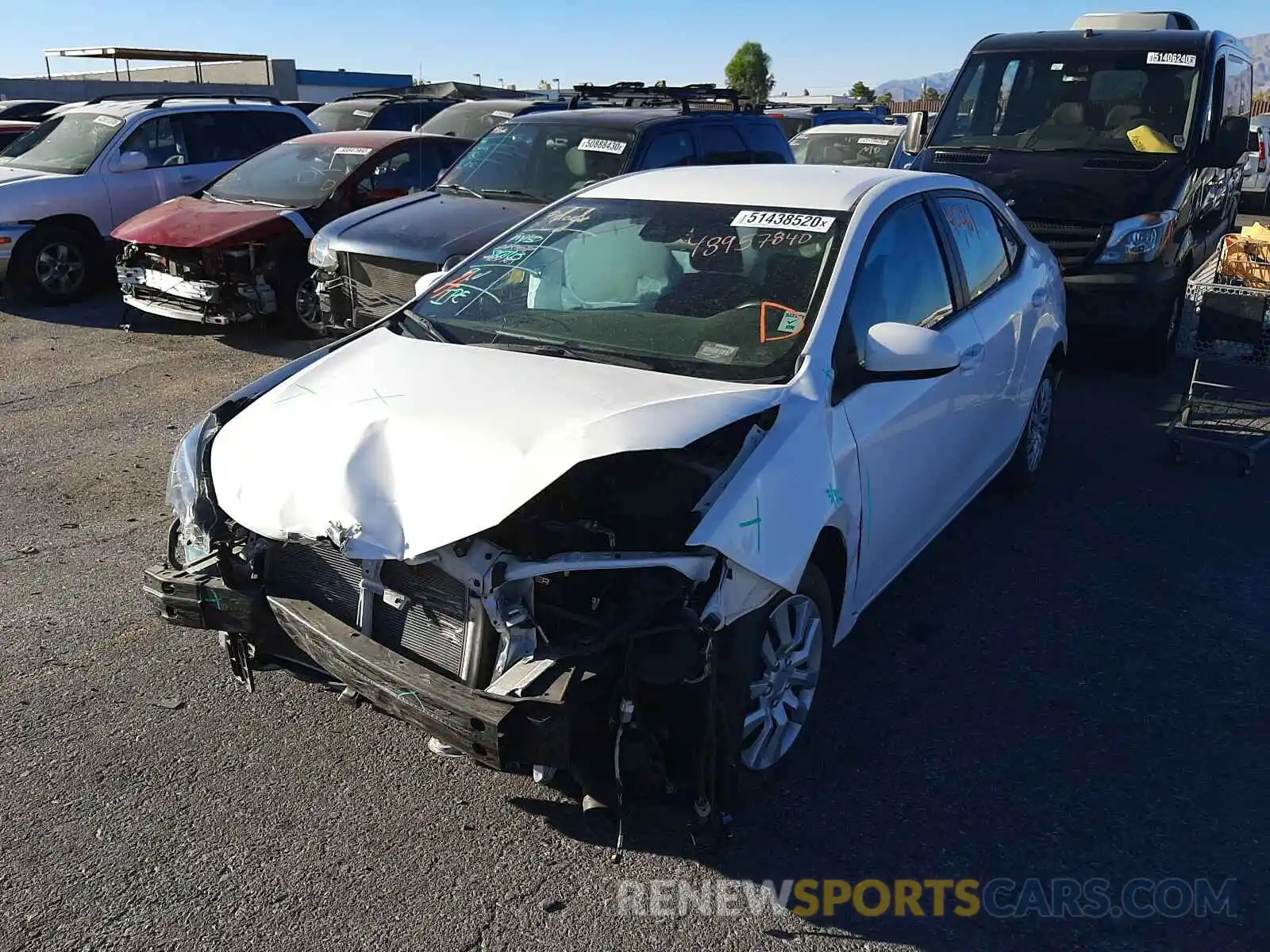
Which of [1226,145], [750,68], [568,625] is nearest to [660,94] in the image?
[1226,145]

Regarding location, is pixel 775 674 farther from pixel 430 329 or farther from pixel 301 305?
pixel 301 305

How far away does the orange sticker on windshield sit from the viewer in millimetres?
3629

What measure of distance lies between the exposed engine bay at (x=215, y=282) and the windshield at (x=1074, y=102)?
5.65 meters

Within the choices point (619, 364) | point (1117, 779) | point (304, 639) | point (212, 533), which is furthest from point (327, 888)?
point (1117, 779)

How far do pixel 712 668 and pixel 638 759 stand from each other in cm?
32

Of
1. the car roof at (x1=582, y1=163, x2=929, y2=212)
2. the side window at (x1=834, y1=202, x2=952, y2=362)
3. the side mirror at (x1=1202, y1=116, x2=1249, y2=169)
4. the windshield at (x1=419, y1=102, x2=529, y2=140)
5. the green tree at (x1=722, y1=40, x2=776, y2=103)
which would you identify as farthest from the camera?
the green tree at (x1=722, y1=40, x2=776, y2=103)

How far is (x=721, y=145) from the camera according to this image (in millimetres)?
9297

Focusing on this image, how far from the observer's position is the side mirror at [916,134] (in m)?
9.21

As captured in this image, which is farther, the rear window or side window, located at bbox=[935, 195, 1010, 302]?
the rear window

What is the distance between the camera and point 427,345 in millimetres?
3887

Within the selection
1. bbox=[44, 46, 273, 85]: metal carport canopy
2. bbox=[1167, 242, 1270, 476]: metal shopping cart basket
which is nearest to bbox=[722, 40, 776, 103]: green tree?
bbox=[44, 46, 273, 85]: metal carport canopy

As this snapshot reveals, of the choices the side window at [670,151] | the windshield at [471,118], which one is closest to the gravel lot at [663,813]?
the side window at [670,151]

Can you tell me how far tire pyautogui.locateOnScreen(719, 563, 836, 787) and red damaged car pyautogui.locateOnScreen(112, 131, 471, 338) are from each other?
6.39 m

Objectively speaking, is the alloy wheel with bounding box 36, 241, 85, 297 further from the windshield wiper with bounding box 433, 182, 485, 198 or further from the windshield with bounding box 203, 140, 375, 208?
the windshield wiper with bounding box 433, 182, 485, 198
